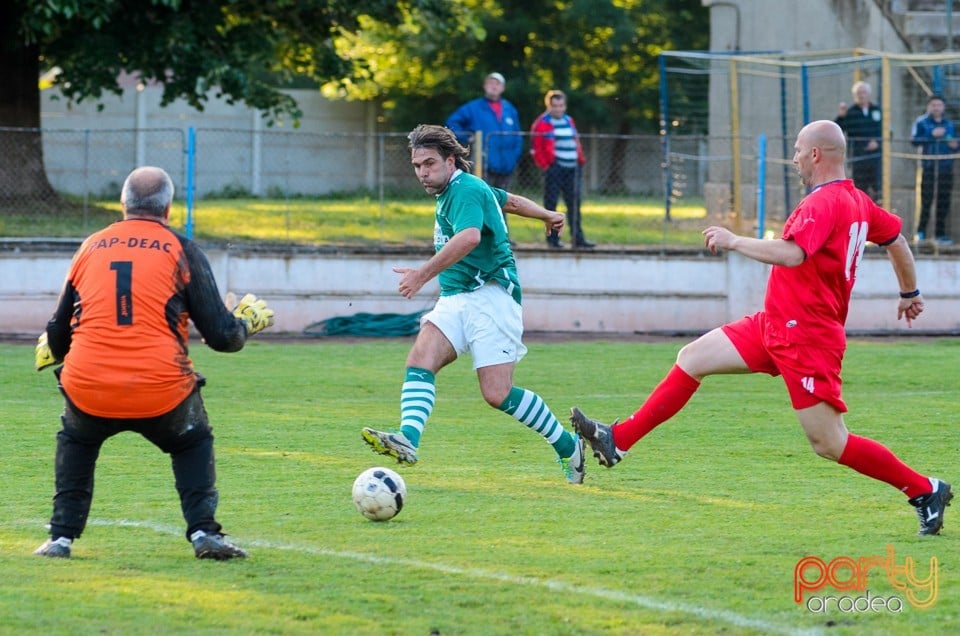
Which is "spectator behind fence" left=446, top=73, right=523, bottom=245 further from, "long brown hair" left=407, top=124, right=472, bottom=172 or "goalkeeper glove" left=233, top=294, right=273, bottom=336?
"goalkeeper glove" left=233, top=294, right=273, bottom=336

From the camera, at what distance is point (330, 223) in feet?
56.9

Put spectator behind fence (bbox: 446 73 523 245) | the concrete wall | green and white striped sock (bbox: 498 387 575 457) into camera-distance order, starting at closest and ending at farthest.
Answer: green and white striped sock (bbox: 498 387 575 457)
the concrete wall
spectator behind fence (bbox: 446 73 523 245)

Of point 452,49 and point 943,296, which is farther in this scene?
point 452,49

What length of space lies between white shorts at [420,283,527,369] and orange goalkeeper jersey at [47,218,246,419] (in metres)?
1.86

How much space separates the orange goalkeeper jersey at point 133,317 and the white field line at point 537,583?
897 millimetres

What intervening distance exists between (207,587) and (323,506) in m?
1.67

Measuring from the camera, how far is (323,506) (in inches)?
274

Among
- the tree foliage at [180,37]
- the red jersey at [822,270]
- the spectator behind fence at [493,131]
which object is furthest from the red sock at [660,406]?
the tree foliage at [180,37]

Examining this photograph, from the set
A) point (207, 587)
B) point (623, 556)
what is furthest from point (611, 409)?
point (207, 587)

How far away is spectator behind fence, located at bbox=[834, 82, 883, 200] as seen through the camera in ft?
57.6

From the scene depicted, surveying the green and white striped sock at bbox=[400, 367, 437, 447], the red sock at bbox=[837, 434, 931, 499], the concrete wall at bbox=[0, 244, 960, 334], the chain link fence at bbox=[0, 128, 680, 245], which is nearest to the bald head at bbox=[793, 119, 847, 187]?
the red sock at bbox=[837, 434, 931, 499]

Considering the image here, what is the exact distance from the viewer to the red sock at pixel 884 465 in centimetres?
631

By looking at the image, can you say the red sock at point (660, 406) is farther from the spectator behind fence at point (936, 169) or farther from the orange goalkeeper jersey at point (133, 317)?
the spectator behind fence at point (936, 169)

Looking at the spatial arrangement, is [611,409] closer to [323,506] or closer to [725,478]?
[725,478]
